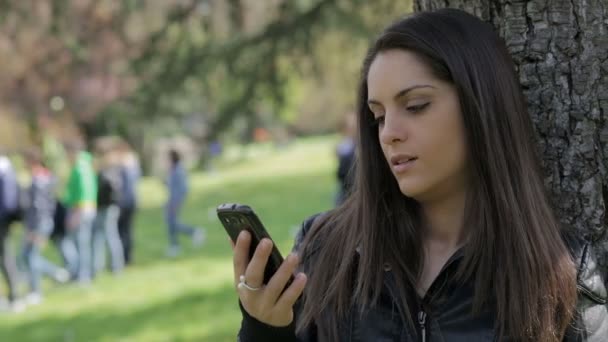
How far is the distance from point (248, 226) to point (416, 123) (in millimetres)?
428

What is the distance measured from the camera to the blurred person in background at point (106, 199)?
36.9 feet

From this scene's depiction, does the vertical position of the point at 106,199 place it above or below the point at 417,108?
below

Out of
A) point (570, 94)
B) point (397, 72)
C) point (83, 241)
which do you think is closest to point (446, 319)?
point (397, 72)

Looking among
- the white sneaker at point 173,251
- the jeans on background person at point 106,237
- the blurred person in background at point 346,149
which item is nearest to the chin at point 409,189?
the blurred person in background at point 346,149

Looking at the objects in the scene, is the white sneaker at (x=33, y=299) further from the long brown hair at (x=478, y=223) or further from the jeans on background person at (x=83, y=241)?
the long brown hair at (x=478, y=223)

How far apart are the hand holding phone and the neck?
38cm

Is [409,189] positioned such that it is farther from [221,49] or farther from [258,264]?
[221,49]

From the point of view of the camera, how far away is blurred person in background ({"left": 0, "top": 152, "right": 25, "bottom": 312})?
9.37 m

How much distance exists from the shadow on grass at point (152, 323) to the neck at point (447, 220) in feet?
18.7

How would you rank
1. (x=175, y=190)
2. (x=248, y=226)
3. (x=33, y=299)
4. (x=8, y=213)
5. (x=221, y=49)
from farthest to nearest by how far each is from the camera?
(x=175, y=190)
(x=33, y=299)
(x=8, y=213)
(x=221, y=49)
(x=248, y=226)

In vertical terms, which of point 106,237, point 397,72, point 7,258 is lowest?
point 106,237

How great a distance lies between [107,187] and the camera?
1121 centimetres

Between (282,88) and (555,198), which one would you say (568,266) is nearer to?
(555,198)

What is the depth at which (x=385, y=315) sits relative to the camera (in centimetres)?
203
